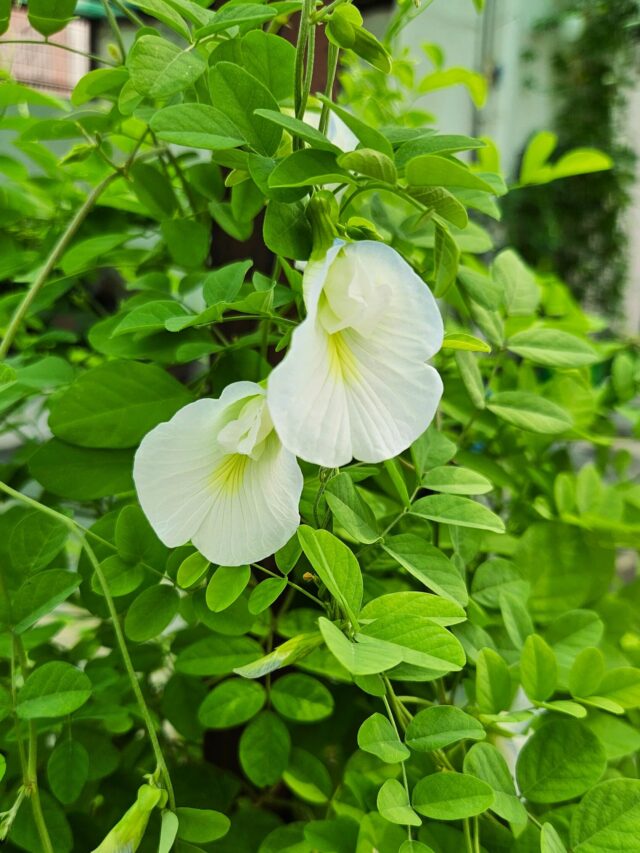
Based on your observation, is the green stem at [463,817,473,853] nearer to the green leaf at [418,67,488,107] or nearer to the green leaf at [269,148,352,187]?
the green leaf at [269,148,352,187]

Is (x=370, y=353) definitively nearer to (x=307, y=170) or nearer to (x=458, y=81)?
(x=307, y=170)

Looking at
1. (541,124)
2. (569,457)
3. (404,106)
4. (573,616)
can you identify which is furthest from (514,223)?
(573,616)

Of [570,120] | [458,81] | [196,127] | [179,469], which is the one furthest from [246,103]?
[570,120]

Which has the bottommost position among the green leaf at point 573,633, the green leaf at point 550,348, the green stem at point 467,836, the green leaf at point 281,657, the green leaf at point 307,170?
the green stem at point 467,836

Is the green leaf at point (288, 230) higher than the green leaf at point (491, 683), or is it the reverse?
the green leaf at point (288, 230)

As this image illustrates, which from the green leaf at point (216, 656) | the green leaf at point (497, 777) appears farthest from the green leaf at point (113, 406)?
the green leaf at point (497, 777)

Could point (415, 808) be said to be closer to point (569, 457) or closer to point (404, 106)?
point (569, 457)

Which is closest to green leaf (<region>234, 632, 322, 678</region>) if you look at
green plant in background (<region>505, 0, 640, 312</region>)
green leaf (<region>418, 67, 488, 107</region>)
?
green leaf (<region>418, 67, 488, 107</region>)

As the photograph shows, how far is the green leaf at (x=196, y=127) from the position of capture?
0.26 meters

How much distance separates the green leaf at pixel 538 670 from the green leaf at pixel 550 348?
18 cm

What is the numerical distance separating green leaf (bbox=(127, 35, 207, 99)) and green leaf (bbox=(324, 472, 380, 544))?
0.15 meters

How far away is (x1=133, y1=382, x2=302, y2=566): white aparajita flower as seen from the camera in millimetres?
265

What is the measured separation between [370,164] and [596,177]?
3.24 metres

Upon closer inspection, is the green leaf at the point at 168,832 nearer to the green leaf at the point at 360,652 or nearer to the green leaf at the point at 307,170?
the green leaf at the point at 360,652
